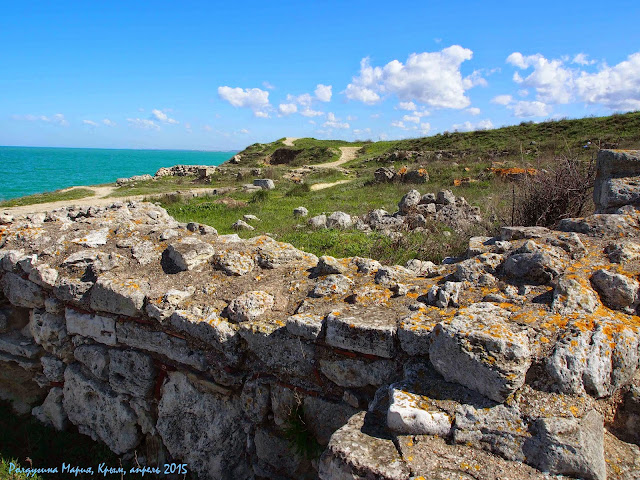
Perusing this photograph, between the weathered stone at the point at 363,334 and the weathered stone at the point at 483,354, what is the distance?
345mm

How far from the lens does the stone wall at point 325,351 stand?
2375 mm

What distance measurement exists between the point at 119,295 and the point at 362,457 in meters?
2.78

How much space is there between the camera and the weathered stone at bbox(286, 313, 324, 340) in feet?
10.4

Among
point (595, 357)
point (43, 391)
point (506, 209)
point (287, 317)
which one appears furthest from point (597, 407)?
point (506, 209)

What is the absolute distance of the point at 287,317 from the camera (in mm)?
3459

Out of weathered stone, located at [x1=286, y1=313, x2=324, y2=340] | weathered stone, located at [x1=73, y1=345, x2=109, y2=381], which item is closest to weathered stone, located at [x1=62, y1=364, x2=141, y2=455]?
weathered stone, located at [x1=73, y1=345, x2=109, y2=381]

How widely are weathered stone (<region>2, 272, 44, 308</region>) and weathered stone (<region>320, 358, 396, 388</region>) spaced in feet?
11.2

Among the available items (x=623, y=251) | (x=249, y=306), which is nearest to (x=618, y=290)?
(x=623, y=251)

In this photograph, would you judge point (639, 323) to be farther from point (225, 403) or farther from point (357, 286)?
point (225, 403)

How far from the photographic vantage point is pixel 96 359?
421cm

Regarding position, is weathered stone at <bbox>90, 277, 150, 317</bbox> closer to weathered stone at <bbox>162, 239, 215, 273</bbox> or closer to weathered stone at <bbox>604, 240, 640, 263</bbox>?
weathered stone at <bbox>162, 239, 215, 273</bbox>

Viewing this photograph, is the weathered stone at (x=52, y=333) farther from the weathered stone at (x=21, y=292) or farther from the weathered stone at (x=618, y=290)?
the weathered stone at (x=618, y=290)

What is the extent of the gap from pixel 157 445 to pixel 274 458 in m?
1.42

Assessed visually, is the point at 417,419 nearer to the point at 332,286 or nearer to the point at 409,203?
the point at 332,286
